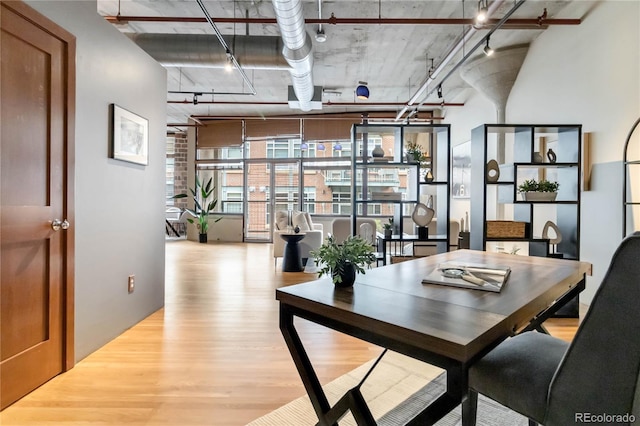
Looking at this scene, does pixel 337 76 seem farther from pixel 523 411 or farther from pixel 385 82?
pixel 523 411

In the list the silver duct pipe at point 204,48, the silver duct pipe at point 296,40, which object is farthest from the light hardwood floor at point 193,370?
the silver duct pipe at point 204,48

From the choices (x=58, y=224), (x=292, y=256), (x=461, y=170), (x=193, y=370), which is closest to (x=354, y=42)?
(x=292, y=256)

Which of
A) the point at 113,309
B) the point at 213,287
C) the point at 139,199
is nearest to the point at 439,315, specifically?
the point at 113,309

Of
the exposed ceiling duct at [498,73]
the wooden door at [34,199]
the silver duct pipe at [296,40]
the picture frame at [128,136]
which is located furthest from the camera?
the exposed ceiling duct at [498,73]

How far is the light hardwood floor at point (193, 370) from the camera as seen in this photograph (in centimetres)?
174

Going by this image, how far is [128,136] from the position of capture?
109 inches

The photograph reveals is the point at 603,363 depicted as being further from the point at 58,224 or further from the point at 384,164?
the point at 384,164

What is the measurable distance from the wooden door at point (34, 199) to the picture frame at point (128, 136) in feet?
1.37

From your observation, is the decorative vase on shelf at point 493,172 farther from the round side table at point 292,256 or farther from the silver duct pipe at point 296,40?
the round side table at point 292,256

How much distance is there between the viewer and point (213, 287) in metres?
4.32

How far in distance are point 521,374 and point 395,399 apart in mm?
947

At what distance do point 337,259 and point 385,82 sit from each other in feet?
19.0

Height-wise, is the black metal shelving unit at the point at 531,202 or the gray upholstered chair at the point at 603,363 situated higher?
the black metal shelving unit at the point at 531,202

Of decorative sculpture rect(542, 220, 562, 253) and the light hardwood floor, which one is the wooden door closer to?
the light hardwood floor
